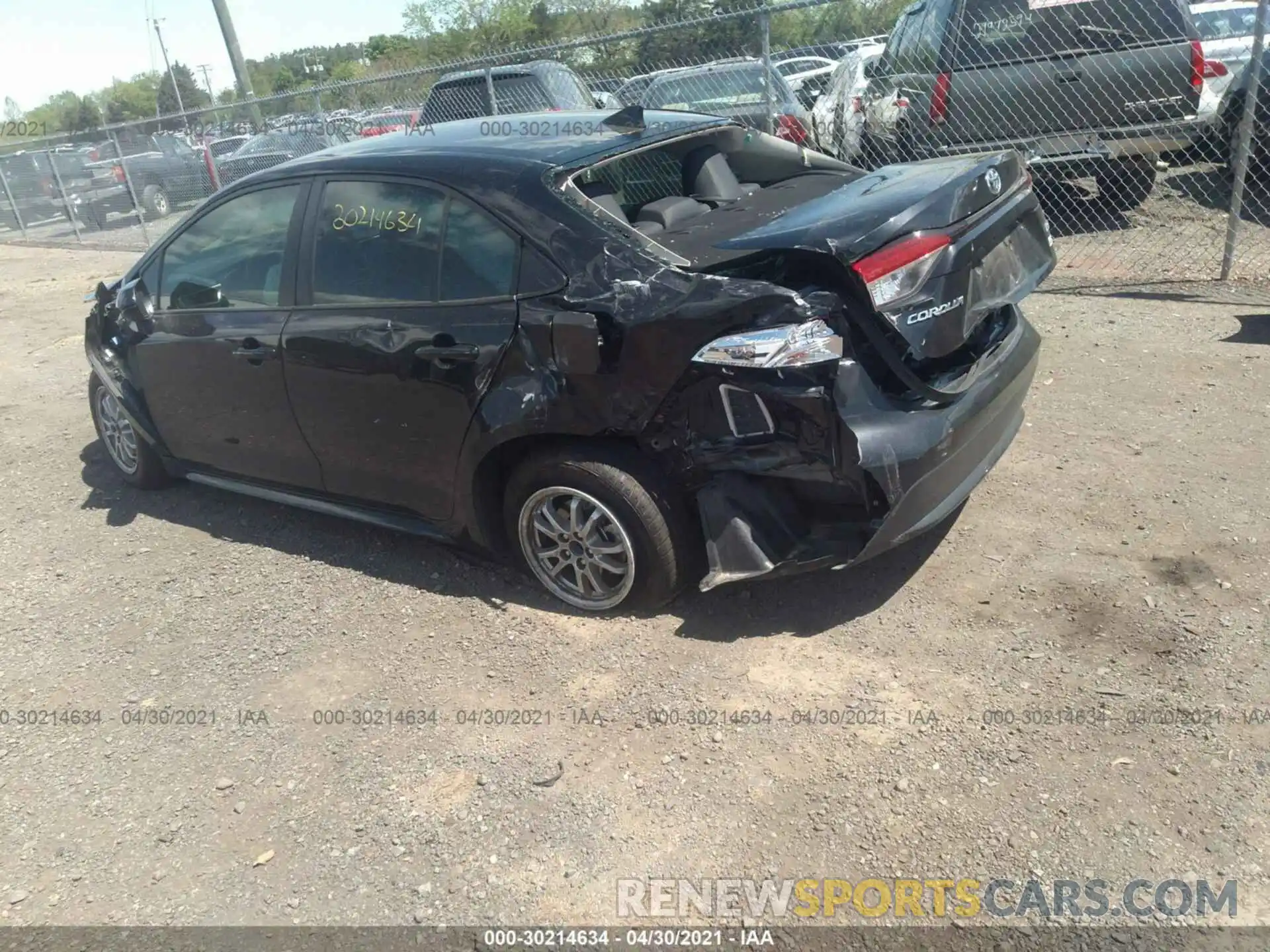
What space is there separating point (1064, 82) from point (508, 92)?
19.9 ft

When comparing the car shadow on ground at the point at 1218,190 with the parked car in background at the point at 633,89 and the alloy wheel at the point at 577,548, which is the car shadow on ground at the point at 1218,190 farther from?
the alloy wheel at the point at 577,548

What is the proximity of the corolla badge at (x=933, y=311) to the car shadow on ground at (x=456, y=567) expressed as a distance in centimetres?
109

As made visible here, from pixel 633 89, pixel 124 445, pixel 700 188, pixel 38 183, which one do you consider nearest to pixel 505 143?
pixel 700 188

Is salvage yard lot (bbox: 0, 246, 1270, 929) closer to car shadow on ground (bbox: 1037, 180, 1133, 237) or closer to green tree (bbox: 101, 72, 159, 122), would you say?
car shadow on ground (bbox: 1037, 180, 1133, 237)

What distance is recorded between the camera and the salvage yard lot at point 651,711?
2.65m

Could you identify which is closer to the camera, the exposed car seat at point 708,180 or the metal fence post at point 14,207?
the exposed car seat at point 708,180

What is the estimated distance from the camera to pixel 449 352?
3.61 meters

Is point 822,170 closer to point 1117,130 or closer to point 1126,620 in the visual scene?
point 1126,620

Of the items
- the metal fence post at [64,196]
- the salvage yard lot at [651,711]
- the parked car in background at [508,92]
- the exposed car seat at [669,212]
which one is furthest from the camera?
the metal fence post at [64,196]

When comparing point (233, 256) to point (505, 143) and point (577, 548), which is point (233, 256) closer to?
point (505, 143)

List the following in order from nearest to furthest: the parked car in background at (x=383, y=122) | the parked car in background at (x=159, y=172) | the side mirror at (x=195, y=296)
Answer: the side mirror at (x=195, y=296) < the parked car in background at (x=383, y=122) < the parked car in background at (x=159, y=172)

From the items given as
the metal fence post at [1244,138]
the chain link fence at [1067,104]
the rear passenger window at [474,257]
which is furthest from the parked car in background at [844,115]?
the rear passenger window at [474,257]

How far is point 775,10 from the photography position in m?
7.14

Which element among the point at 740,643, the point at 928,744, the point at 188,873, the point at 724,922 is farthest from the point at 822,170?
the point at 188,873
